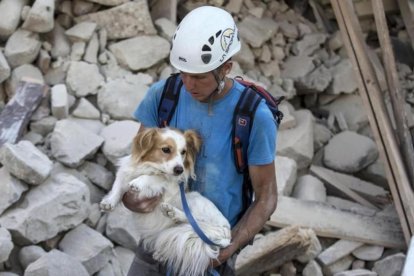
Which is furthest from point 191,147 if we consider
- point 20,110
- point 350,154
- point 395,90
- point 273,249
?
point 350,154

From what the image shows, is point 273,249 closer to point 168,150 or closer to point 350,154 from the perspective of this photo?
point 350,154

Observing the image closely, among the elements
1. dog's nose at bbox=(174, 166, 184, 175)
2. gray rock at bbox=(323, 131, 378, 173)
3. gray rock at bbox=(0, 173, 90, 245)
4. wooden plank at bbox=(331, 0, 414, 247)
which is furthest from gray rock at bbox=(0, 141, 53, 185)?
gray rock at bbox=(323, 131, 378, 173)

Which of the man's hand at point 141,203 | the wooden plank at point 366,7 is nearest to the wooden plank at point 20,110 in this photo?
the man's hand at point 141,203

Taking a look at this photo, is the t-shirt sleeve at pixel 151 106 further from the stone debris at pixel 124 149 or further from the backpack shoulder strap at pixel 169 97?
the stone debris at pixel 124 149

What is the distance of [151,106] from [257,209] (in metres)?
0.69

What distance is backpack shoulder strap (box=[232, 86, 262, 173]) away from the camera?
298 centimetres

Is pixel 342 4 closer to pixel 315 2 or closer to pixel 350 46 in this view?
pixel 350 46

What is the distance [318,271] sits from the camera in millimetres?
5910

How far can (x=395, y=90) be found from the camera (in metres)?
6.04

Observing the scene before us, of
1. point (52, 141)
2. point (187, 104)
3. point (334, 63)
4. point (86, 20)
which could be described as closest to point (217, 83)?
point (187, 104)

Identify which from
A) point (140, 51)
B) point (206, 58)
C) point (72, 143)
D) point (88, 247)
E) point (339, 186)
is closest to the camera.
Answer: point (206, 58)

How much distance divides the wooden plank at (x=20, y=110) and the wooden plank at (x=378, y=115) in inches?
106

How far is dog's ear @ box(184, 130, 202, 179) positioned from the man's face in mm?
191

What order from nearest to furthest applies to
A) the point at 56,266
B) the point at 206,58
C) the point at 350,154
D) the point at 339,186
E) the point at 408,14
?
the point at 206,58, the point at 56,266, the point at 339,186, the point at 350,154, the point at 408,14
